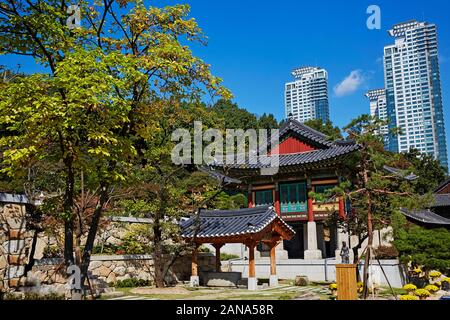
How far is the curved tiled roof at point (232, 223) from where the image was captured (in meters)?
16.7

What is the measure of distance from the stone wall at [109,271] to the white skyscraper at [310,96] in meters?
146

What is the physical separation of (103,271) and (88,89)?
9.79m

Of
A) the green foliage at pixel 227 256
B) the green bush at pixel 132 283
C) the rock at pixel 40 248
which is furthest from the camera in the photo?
the green foliage at pixel 227 256

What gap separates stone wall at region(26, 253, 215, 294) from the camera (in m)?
12.4

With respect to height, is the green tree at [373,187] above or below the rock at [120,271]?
above

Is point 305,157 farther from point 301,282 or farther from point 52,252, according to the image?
point 52,252

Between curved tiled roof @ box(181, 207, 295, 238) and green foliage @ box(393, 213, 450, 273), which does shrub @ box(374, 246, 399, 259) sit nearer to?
green foliage @ box(393, 213, 450, 273)

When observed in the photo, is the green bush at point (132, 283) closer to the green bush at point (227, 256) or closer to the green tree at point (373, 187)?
the green bush at point (227, 256)

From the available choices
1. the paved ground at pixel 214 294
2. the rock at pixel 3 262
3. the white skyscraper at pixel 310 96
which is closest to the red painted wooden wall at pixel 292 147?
the paved ground at pixel 214 294

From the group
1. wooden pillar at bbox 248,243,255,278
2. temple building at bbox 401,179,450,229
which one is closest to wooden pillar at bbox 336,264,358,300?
wooden pillar at bbox 248,243,255,278

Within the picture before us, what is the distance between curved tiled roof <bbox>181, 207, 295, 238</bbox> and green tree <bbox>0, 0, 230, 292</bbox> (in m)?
7.16

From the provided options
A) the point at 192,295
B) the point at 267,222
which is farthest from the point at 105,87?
the point at 267,222

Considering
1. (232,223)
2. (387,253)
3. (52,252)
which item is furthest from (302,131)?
(52,252)
